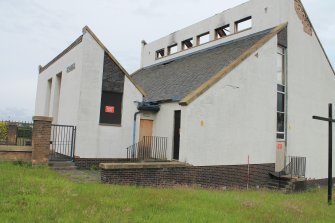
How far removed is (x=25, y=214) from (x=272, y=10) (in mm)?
19259

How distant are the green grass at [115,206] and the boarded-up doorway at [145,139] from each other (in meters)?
6.69

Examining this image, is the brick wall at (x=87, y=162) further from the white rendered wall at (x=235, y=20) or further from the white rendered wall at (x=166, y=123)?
the white rendered wall at (x=235, y=20)

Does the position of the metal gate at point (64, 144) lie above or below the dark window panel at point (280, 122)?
below

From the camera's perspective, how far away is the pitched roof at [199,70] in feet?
54.9

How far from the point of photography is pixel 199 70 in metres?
20.1

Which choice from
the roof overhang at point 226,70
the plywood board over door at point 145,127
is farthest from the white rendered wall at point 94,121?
the roof overhang at point 226,70

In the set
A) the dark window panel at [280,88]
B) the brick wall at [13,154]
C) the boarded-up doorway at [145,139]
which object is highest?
the dark window panel at [280,88]

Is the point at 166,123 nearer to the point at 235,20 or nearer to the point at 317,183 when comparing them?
the point at 235,20

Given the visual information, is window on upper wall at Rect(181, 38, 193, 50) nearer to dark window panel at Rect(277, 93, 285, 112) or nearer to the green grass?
dark window panel at Rect(277, 93, 285, 112)

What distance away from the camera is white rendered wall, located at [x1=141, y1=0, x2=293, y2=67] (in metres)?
21.0

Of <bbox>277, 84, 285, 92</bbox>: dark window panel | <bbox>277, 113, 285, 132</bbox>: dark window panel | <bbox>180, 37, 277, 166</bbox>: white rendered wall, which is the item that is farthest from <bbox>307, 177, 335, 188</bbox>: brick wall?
<bbox>277, 84, 285, 92</bbox>: dark window panel

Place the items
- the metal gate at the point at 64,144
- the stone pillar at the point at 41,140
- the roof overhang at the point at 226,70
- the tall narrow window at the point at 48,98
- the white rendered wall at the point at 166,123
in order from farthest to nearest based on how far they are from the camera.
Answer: the tall narrow window at the point at 48,98 → the white rendered wall at the point at 166,123 → the metal gate at the point at 64,144 → the roof overhang at the point at 226,70 → the stone pillar at the point at 41,140

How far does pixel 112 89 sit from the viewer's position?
17.0 m

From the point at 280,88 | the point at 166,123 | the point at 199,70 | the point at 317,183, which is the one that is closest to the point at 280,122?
the point at 280,88
